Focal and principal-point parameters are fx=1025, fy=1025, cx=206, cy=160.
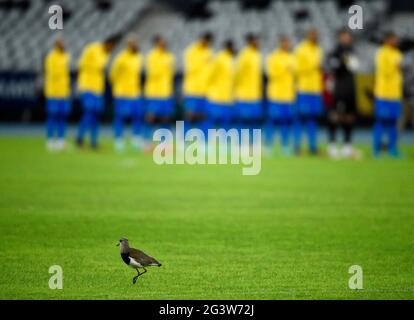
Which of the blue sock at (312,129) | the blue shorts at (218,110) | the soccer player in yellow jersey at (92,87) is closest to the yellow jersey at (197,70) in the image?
the blue shorts at (218,110)

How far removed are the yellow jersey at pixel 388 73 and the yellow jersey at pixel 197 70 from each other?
163 inches

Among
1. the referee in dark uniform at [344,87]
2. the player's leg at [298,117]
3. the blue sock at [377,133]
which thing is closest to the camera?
the referee in dark uniform at [344,87]

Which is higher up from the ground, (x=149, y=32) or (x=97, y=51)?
(x=149, y=32)

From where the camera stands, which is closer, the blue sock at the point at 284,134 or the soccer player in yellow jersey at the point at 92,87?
the soccer player in yellow jersey at the point at 92,87

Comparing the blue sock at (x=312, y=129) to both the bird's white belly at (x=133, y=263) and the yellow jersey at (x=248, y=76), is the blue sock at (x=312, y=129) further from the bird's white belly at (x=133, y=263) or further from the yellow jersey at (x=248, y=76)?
the bird's white belly at (x=133, y=263)

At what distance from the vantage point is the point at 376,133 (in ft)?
64.5

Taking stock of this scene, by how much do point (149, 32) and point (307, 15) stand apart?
5156 millimetres

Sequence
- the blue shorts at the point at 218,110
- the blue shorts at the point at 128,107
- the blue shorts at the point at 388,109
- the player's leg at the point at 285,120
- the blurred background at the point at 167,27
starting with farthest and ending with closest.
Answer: the blurred background at the point at 167,27, the blue shorts at the point at 128,107, the blue shorts at the point at 218,110, the player's leg at the point at 285,120, the blue shorts at the point at 388,109

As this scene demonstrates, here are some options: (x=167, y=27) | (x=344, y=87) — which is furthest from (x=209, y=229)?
(x=167, y=27)

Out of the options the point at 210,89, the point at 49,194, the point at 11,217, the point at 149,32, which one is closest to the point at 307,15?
the point at 149,32

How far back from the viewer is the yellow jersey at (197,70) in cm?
2202

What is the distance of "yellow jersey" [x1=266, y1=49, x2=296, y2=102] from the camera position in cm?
2105

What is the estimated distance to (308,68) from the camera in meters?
20.0
